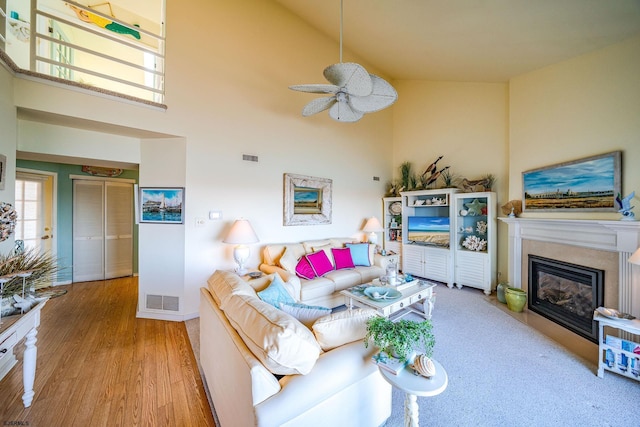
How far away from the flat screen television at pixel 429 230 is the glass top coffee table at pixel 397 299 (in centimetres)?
173

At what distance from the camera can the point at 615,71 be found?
2576mm

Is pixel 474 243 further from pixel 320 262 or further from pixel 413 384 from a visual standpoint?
pixel 413 384

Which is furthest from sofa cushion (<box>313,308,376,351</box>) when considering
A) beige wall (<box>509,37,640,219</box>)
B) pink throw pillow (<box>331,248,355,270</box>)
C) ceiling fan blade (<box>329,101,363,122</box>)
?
beige wall (<box>509,37,640,219</box>)

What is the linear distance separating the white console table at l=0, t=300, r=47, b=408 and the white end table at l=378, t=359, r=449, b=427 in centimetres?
217

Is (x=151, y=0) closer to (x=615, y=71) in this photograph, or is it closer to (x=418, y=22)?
(x=418, y=22)

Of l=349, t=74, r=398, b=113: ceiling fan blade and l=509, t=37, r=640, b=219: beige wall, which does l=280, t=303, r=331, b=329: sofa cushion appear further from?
l=509, t=37, r=640, b=219: beige wall

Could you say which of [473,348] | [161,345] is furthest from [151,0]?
[473,348]

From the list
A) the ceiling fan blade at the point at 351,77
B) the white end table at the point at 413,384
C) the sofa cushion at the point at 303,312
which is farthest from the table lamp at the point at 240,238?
the white end table at the point at 413,384

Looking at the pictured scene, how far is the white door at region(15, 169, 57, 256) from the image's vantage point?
3953mm

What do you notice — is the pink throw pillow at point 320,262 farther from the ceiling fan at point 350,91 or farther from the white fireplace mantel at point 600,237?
the white fireplace mantel at point 600,237

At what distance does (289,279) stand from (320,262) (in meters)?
0.71

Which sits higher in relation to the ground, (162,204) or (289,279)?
(162,204)

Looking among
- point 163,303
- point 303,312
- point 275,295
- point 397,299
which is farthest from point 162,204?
point 397,299

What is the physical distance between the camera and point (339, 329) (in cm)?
141
